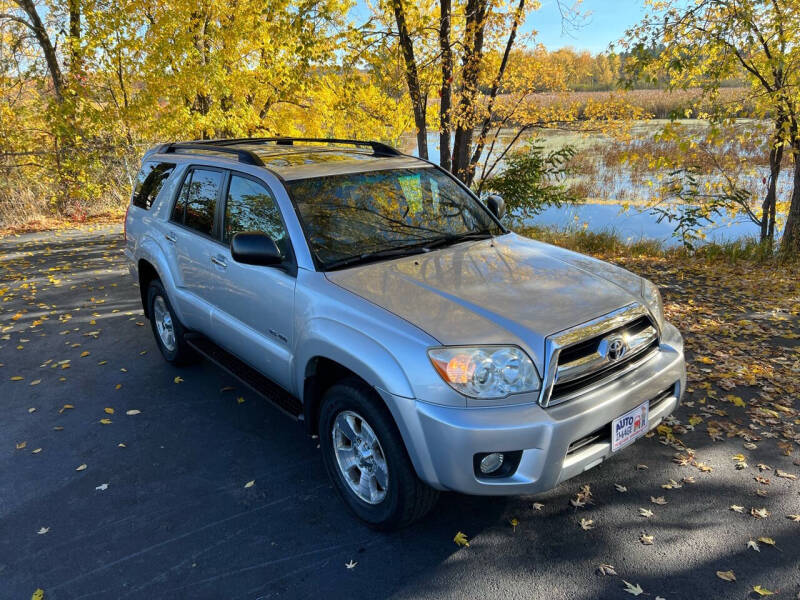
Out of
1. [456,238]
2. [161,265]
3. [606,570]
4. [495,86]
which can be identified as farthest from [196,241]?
[495,86]

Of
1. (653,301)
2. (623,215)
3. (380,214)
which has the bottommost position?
(623,215)

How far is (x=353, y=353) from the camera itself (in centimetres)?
265

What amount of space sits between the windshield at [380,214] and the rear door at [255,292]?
219 mm

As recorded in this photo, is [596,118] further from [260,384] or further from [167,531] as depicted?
[167,531]

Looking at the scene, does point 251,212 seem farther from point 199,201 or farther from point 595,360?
point 595,360

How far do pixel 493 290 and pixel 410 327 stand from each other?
1.97 feet

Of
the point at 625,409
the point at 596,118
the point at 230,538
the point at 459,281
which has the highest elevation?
the point at 596,118

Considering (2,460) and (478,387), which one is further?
(2,460)

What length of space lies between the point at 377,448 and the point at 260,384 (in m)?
1.19

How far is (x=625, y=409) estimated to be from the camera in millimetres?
2672

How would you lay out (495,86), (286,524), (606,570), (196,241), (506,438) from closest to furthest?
(506,438) < (606,570) < (286,524) < (196,241) < (495,86)

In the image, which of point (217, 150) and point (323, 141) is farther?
point (323, 141)

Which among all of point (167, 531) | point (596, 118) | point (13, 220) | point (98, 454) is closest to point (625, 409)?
point (167, 531)

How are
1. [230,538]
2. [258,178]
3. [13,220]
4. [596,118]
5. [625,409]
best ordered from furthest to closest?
[13,220]
[596,118]
[258,178]
[230,538]
[625,409]
